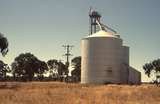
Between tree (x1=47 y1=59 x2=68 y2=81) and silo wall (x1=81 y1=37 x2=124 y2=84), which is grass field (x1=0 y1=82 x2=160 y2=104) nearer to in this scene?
silo wall (x1=81 y1=37 x2=124 y2=84)

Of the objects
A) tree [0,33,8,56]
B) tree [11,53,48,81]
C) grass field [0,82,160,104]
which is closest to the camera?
grass field [0,82,160,104]

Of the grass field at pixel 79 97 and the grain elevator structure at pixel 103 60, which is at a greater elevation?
the grain elevator structure at pixel 103 60

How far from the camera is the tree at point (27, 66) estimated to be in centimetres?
13375

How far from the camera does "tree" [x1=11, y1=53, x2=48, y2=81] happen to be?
439 feet

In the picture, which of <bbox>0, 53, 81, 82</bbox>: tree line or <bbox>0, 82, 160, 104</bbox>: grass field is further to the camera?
<bbox>0, 53, 81, 82</bbox>: tree line

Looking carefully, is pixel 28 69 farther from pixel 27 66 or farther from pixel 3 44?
pixel 3 44

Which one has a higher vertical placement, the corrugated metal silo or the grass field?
the corrugated metal silo

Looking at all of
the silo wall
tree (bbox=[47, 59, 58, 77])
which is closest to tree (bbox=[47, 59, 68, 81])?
tree (bbox=[47, 59, 58, 77])

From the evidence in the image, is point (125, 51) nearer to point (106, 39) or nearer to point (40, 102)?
point (106, 39)

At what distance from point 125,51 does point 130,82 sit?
768 centimetres

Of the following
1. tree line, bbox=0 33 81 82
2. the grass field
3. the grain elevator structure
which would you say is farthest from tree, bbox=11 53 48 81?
the grass field

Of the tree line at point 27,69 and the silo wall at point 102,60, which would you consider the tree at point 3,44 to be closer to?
the silo wall at point 102,60

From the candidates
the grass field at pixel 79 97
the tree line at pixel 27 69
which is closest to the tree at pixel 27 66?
the tree line at pixel 27 69

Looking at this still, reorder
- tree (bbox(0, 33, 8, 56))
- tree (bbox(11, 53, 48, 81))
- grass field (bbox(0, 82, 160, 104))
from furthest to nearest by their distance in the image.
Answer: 1. tree (bbox(11, 53, 48, 81))
2. tree (bbox(0, 33, 8, 56))
3. grass field (bbox(0, 82, 160, 104))
